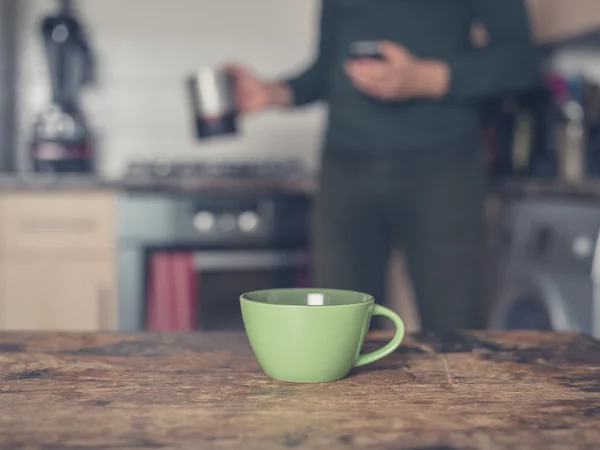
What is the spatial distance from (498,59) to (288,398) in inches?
43.2

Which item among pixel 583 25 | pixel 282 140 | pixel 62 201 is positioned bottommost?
pixel 62 201

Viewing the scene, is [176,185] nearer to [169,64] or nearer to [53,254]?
[53,254]

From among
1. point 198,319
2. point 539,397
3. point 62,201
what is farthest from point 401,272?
point 539,397

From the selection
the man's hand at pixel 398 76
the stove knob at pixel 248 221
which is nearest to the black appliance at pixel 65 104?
the stove knob at pixel 248 221

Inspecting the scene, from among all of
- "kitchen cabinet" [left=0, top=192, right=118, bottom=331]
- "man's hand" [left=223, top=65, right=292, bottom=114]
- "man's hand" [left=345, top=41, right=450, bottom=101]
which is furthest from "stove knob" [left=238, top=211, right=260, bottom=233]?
"man's hand" [left=345, top=41, right=450, bottom=101]

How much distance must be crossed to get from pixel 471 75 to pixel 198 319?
1.00 m

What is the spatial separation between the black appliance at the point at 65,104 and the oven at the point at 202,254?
0.37 m

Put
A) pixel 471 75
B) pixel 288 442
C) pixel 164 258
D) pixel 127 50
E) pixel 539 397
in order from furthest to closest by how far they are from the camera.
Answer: pixel 127 50 < pixel 164 258 < pixel 471 75 < pixel 539 397 < pixel 288 442

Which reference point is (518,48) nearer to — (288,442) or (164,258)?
(164,258)

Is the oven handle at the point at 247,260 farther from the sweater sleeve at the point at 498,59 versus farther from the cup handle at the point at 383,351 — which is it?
the cup handle at the point at 383,351

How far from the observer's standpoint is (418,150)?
4.75 ft

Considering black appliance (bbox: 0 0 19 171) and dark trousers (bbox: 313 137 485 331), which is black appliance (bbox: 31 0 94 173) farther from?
dark trousers (bbox: 313 137 485 331)

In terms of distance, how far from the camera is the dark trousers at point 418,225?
4.76 ft

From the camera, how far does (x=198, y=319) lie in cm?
205
